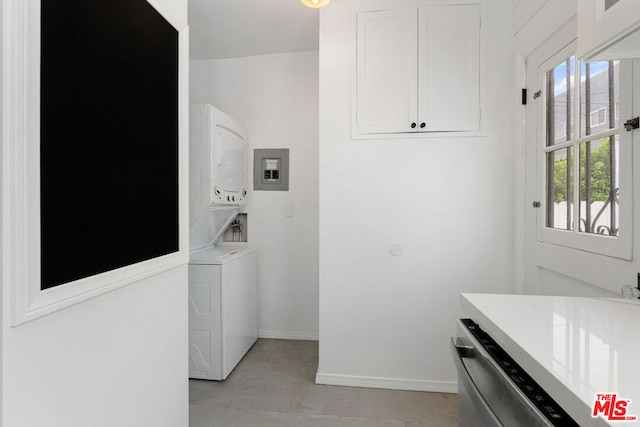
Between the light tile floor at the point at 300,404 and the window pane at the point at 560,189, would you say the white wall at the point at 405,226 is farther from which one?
the window pane at the point at 560,189

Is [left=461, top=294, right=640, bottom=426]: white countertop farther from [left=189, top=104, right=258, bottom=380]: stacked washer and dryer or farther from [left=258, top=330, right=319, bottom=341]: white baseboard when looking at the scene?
[left=258, top=330, right=319, bottom=341]: white baseboard

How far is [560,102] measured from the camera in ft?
5.05

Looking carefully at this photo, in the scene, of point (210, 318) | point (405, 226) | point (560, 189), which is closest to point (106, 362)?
point (210, 318)

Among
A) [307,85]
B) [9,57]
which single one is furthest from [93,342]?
[307,85]

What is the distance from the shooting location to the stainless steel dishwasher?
1.83ft

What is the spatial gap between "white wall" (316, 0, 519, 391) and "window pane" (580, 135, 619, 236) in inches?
23.3

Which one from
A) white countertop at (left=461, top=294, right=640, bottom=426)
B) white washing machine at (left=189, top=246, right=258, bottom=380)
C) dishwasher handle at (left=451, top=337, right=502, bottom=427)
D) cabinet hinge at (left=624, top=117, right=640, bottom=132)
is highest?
cabinet hinge at (left=624, top=117, right=640, bottom=132)

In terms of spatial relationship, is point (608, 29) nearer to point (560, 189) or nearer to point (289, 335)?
point (560, 189)

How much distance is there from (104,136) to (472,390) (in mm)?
1286

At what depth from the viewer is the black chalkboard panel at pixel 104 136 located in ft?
2.47

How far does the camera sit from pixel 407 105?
2.00 metres

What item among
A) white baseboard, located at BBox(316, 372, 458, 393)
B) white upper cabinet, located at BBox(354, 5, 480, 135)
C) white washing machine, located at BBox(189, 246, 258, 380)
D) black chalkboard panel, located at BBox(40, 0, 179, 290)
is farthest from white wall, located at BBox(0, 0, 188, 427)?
white upper cabinet, located at BBox(354, 5, 480, 135)

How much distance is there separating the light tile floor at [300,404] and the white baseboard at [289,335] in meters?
0.52

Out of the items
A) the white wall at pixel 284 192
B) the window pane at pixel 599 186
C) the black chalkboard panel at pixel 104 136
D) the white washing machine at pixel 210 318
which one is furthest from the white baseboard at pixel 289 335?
the window pane at pixel 599 186
